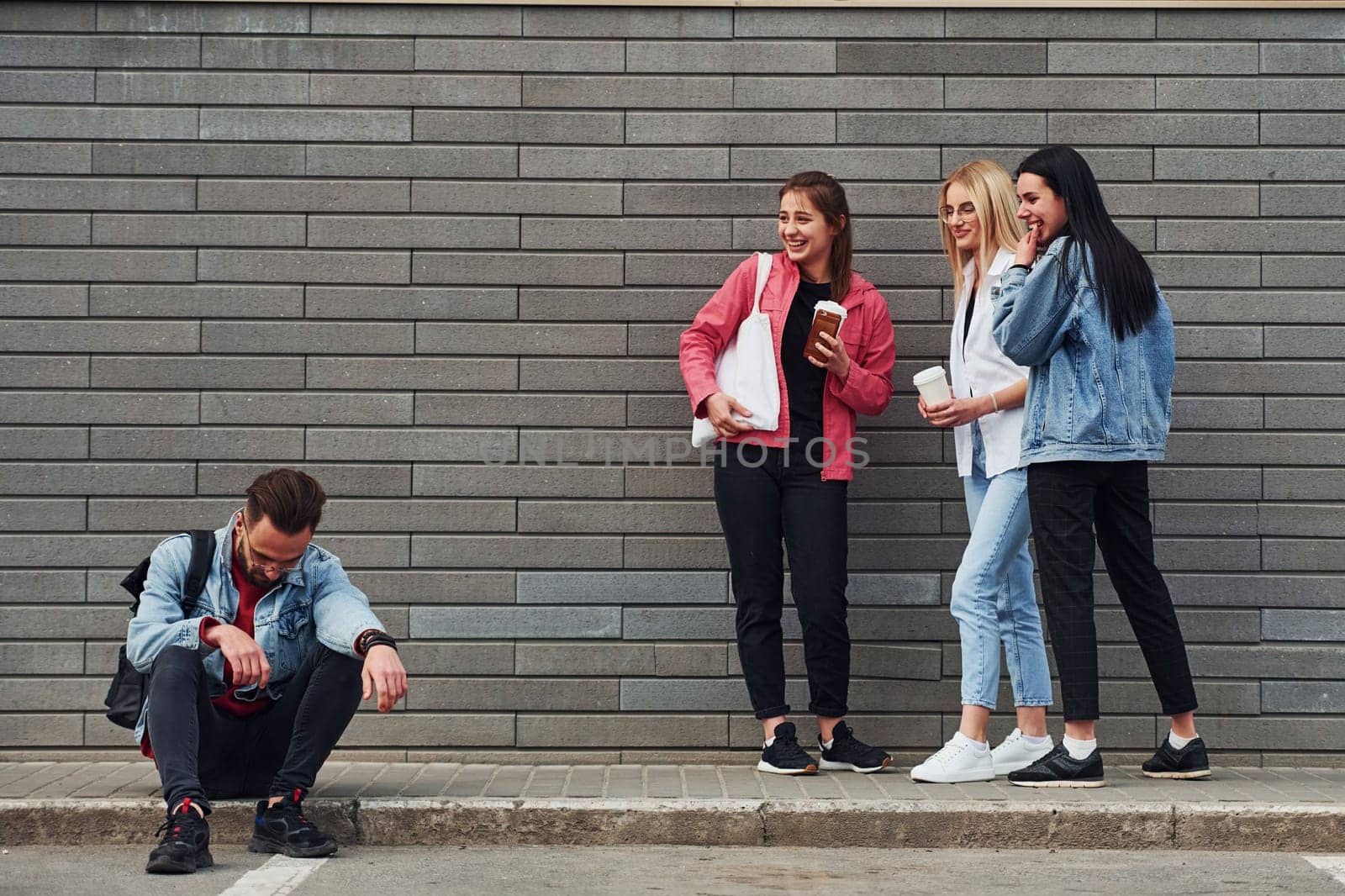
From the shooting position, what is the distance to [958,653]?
220 inches

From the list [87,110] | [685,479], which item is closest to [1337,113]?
[685,479]

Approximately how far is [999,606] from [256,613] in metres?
2.53

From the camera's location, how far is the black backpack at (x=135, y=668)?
14.3ft

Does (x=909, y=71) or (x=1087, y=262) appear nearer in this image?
(x=1087, y=262)

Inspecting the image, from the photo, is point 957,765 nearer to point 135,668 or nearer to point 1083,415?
point 1083,415

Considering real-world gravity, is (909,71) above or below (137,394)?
above

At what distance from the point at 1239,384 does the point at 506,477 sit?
113 inches

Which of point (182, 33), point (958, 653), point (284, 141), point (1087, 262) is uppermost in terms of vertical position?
point (182, 33)

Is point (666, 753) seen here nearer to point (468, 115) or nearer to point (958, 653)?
point (958, 653)

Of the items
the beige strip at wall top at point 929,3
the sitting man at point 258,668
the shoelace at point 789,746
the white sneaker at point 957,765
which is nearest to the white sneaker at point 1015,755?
the white sneaker at point 957,765

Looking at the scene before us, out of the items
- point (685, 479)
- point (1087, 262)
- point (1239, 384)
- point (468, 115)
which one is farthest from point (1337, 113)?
point (468, 115)

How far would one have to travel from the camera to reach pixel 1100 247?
480cm

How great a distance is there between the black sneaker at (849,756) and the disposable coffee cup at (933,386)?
1221 millimetres

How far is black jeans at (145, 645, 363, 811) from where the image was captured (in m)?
4.11
